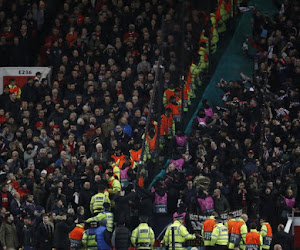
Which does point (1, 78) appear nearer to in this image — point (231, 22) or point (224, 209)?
point (231, 22)

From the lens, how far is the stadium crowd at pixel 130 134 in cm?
3312

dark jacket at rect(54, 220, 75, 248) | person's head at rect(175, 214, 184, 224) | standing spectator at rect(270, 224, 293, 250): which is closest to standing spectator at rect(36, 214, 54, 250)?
dark jacket at rect(54, 220, 75, 248)

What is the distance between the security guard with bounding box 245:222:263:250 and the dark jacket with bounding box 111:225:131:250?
9.25 feet

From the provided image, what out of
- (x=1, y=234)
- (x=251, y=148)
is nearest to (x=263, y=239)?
(x=251, y=148)

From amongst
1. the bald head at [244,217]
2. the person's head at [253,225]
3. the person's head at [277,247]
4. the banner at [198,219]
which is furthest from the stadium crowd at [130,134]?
the person's head at [277,247]

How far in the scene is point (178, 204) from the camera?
111ft

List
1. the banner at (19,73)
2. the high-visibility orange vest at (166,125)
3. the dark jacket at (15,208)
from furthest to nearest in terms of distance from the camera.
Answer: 1. the banner at (19,73)
2. the high-visibility orange vest at (166,125)
3. the dark jacket at (15,208)

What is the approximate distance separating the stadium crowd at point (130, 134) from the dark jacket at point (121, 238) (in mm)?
28

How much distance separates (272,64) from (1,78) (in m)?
8.38

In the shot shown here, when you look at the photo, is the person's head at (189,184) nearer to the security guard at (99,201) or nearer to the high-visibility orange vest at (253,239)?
the security guard at (99,201)

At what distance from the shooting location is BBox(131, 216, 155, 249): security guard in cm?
3177

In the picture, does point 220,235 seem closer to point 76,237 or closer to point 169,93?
→ point 76,237

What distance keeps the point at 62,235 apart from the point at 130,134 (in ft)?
16.6

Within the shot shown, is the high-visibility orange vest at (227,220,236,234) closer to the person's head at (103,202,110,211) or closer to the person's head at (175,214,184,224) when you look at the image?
the person's head at (175,214,184,224)
